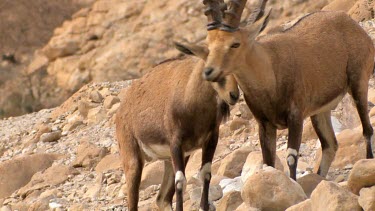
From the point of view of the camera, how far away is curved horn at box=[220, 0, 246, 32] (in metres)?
10.3

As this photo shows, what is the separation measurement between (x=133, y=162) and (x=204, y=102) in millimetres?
1768

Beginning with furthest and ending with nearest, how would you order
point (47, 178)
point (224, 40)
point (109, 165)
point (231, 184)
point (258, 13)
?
point (47, 178) < point (109, 165) < point (231, 184) < point (258, 13) < point (224, 40)

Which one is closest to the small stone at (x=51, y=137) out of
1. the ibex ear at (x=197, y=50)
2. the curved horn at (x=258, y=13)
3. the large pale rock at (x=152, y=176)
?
the large pale rock at (x=152, y=176)

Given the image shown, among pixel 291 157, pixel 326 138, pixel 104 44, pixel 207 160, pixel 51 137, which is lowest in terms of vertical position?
pixel 104 44

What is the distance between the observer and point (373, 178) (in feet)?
27.9

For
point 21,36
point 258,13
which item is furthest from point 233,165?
point 21,36

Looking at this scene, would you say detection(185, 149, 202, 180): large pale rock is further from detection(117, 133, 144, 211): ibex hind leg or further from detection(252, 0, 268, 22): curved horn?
detection(252, 0, 268, 22): curved horn

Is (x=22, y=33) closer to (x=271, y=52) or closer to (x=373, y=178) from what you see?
(x=271, y=52)

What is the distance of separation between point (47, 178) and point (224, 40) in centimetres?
805

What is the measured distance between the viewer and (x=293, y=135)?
34.6 feet

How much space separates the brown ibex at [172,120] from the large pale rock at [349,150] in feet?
5.40

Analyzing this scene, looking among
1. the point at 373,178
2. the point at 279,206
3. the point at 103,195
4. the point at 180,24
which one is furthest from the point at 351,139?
the point at 180,24

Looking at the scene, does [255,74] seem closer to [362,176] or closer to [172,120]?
[172,120]

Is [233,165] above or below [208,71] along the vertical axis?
below
